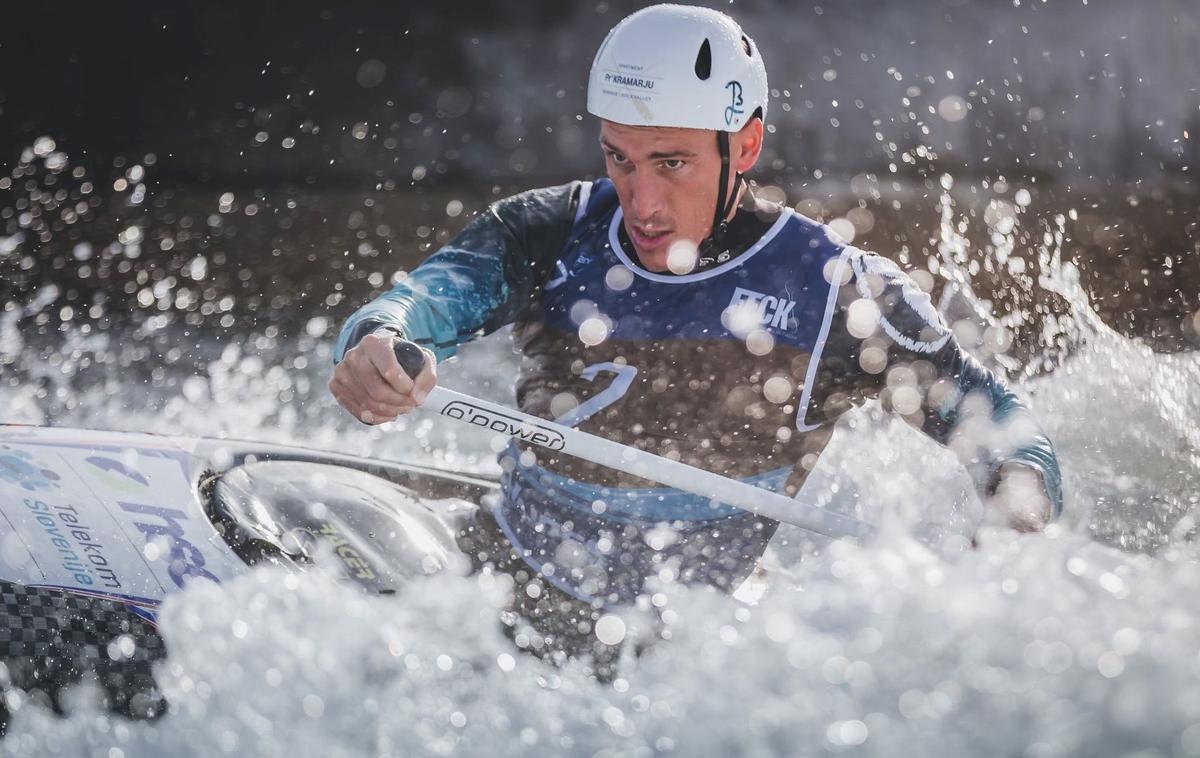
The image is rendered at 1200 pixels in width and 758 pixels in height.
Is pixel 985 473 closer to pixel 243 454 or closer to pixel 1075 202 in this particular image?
pixel 243 454

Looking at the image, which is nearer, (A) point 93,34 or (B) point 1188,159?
(A) point 93,34

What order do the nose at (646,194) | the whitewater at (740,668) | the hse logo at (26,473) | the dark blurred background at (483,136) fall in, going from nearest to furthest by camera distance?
the whitewater at (740,668) → the hse logo at (26,473) → the nose at (646,194) → the dark blurred background at (483,136)

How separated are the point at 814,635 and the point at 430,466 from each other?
1298 millimetres

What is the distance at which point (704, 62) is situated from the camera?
85.7 inches

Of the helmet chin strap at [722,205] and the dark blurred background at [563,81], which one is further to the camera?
the dark blurred background at [563,81]

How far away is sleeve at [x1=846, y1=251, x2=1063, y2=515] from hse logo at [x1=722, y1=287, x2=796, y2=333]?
0.13 metres

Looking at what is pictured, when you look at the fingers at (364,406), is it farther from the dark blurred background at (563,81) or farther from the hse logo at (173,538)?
the dark blurred background at (563,81)

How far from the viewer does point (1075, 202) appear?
8719mm

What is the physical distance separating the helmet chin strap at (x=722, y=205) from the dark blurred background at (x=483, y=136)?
4.81 meters

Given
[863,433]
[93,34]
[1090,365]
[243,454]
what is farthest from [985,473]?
[93,34]

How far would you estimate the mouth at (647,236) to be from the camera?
2186 mm

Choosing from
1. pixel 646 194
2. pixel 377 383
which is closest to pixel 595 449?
pixel 377 383

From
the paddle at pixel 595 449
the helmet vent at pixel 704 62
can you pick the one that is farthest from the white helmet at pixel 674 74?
the paddle at pixel 595 449

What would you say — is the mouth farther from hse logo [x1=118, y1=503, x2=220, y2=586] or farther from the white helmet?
hse logo [x1=118, y1=503, x2=220, y2=586]
